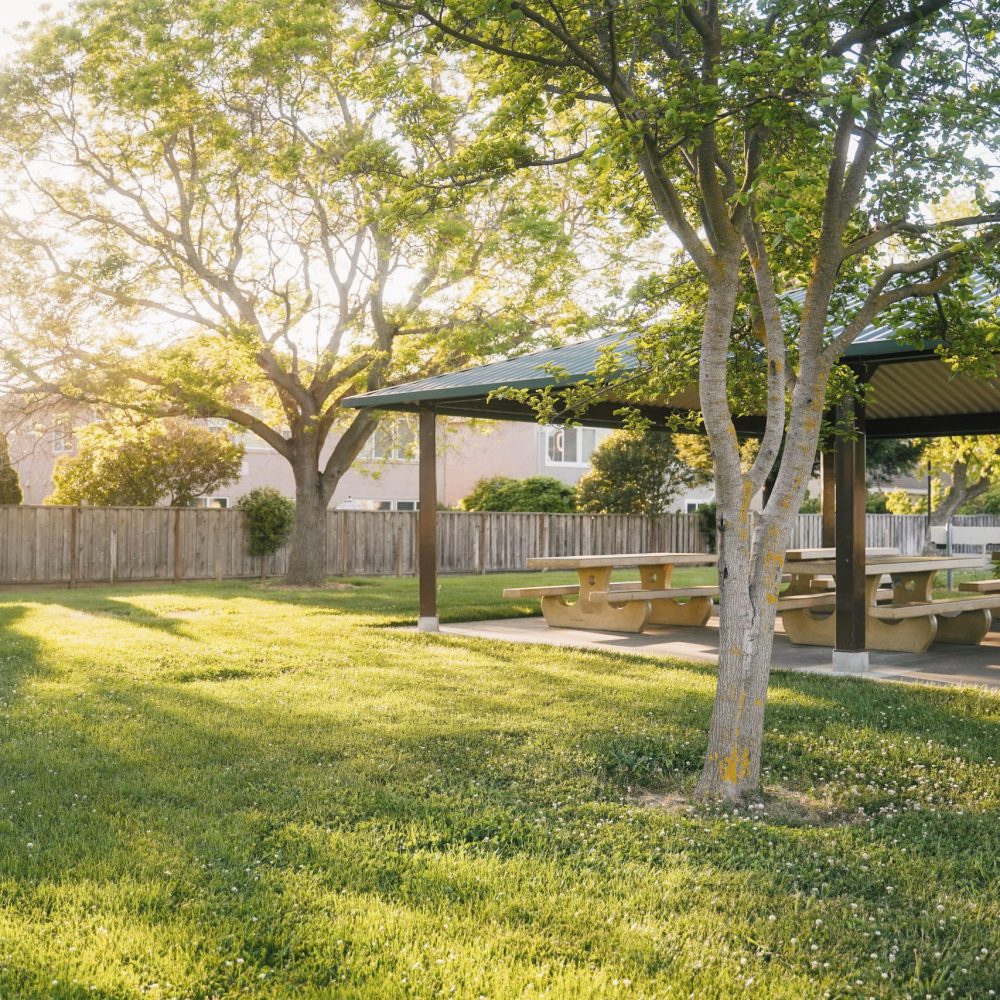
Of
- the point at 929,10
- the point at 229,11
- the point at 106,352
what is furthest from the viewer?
the point at 106,352

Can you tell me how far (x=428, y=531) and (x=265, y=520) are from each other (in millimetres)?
10848

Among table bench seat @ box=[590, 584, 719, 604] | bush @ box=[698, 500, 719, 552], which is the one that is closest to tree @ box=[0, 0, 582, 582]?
table bench seat @ box=[590, 584, 719, 604]

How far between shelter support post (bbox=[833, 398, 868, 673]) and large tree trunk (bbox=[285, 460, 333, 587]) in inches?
499

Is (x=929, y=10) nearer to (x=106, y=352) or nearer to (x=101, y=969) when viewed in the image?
(x=101, y=969)

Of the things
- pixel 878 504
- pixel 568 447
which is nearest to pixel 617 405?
pixel 568 447

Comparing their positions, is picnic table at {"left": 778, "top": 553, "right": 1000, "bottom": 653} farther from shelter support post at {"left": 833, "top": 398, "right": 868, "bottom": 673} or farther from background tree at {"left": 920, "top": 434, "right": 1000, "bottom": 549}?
background tree at {"left": 920, "top": 434, "right": 1000, "bottom": 549}

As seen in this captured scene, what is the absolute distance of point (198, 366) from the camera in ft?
65.5

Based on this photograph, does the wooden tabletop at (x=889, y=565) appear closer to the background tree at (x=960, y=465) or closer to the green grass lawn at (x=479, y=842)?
the green grass lawn at (x=479, y=842)

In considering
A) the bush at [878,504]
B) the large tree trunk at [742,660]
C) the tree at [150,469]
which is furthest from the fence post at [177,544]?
the bush at [878,504]

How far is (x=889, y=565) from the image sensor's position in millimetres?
12102

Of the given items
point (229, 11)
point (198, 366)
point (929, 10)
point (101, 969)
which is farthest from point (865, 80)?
point (198, 366)

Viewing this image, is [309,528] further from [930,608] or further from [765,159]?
[765,159]

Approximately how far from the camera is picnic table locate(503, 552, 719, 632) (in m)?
13.7

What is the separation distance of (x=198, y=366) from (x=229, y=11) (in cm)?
587
